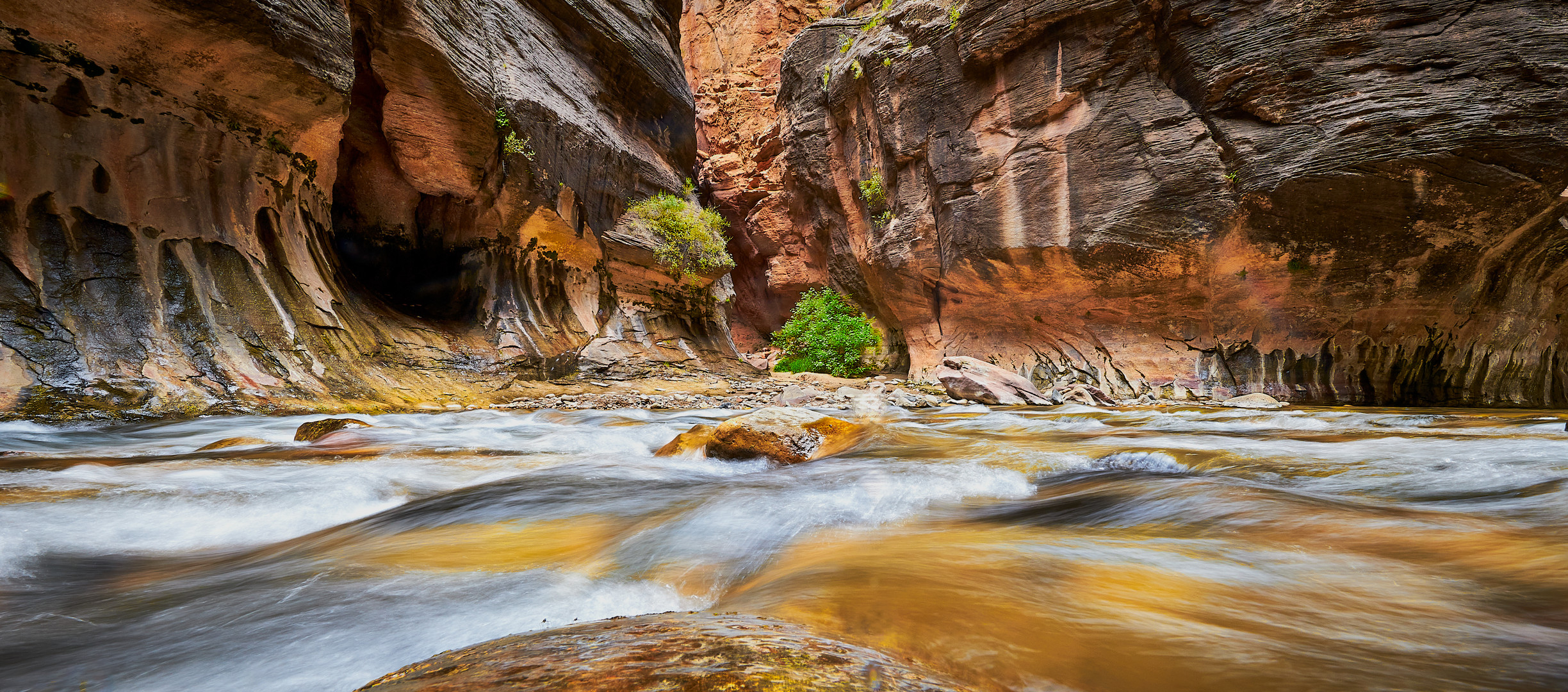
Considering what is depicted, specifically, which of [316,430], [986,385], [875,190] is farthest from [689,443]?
[875,190]

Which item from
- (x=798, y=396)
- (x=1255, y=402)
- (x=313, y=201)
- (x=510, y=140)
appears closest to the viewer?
(x=313, y=201)

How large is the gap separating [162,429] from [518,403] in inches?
149

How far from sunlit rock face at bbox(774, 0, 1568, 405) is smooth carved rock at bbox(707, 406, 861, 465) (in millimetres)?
7783

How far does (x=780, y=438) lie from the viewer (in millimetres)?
4113

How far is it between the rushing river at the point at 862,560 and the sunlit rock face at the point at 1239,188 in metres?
5.81

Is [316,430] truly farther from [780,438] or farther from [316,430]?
[780,438]

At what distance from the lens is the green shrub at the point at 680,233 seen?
13.0m

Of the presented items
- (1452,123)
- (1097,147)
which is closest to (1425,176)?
(1452,123)

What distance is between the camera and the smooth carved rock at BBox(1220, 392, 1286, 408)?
27.0 feet

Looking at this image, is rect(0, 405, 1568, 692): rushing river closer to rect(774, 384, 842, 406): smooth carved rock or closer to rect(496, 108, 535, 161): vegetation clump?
rect(774, 384, 842, 406): smooth carved rock

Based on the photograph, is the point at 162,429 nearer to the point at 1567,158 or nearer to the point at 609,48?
the point at 609,48

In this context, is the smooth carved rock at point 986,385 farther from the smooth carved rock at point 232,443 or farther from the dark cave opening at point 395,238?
the smooth carved rock at point 232,443

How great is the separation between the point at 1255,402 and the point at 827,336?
9.78m

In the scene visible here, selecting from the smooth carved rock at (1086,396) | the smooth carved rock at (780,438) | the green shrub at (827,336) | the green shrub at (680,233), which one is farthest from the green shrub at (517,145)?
the smooth carved rock at (1086,396)
